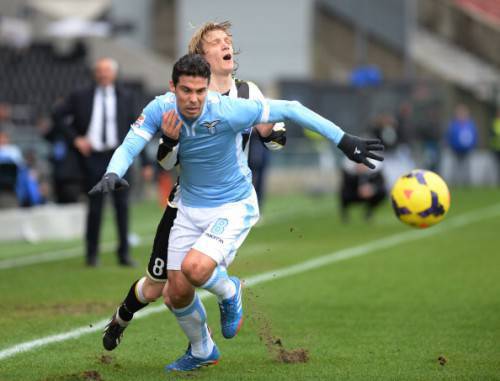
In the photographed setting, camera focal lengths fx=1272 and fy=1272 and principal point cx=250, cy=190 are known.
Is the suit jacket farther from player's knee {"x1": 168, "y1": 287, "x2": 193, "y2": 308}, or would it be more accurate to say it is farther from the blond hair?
player's knee {"x1": 168, "y1": 287, "x2": 193, "y2": 308}

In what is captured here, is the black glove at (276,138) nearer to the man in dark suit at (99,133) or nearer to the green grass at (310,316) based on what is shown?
the green grass at (310,316)

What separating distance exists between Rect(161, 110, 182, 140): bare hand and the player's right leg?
675 millimetres

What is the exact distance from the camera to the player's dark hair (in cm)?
761

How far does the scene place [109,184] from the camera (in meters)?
7.55

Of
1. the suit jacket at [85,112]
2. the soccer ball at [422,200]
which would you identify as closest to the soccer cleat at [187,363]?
the soccer ball at [422,200]

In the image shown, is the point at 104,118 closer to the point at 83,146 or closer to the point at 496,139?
the point at 83,146

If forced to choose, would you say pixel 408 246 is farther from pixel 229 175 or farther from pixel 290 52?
pixel 290 52

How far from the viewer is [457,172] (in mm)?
34625

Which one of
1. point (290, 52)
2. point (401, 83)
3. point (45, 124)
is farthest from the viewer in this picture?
point (290, 52)

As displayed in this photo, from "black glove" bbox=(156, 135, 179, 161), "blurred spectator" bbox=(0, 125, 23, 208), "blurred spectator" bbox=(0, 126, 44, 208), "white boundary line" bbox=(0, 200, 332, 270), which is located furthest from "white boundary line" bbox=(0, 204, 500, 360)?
"blurred spectator" bbox=(0, 125, 23, 208)

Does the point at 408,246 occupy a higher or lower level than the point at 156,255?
lower

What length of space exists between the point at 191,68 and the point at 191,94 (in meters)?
0.16

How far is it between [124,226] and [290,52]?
917 inches

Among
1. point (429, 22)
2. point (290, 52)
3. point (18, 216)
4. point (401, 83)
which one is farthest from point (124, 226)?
point (429, 22)
